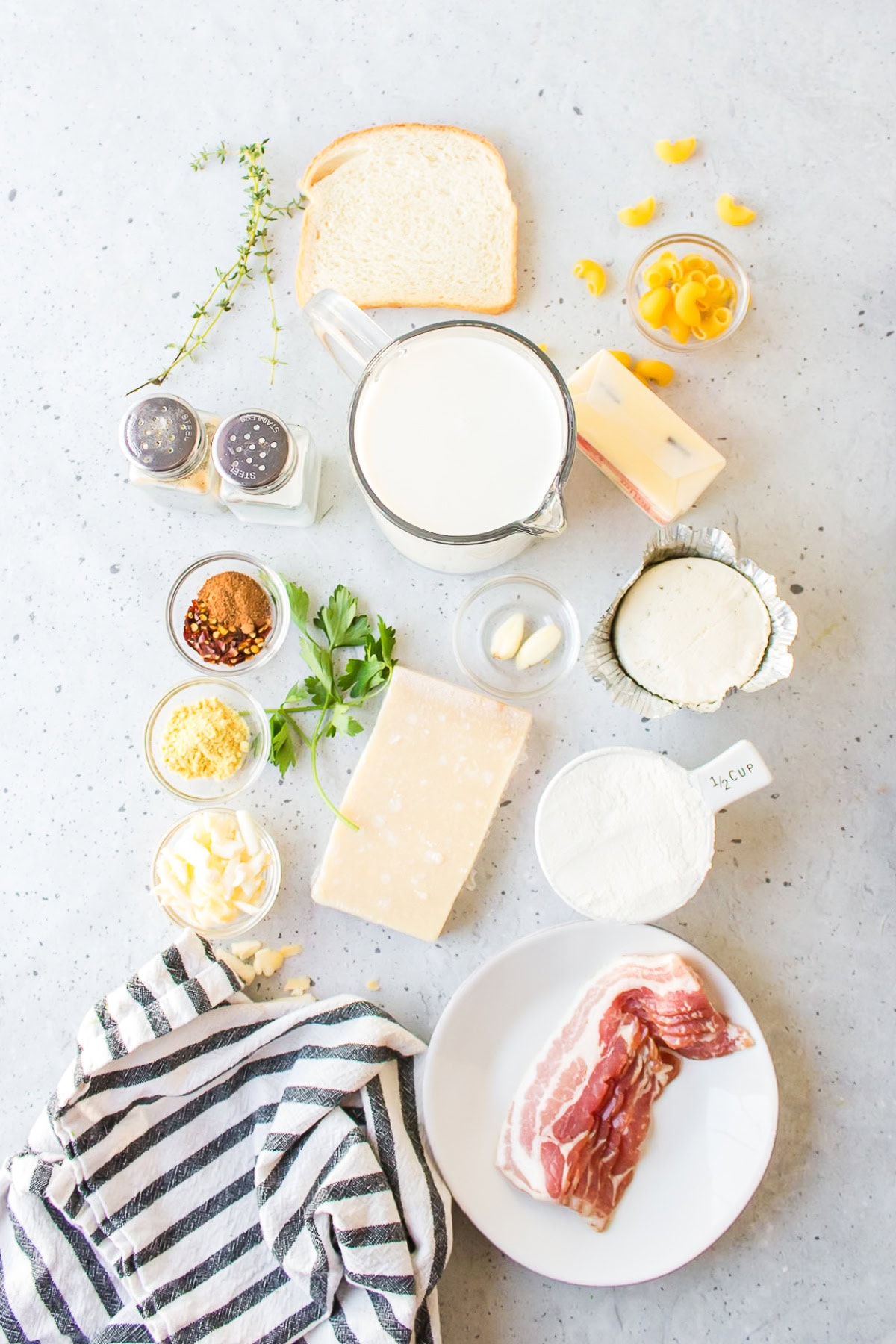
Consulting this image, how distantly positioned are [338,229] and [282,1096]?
45.2 inches

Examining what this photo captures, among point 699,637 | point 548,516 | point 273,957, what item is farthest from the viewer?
point 273,957

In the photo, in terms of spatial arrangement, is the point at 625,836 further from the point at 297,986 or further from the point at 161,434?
the point at 161,434

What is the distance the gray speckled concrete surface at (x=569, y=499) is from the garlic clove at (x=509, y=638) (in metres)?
0.07

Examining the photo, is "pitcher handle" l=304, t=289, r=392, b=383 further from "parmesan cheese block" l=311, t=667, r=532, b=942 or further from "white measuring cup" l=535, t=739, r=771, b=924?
"white measuring cup" l=535, t=739, r=771, b=924

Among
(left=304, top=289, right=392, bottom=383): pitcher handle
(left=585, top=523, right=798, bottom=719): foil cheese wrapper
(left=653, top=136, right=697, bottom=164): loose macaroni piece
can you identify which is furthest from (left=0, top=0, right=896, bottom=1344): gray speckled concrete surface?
(left=304, top=289, right=392, bottom=383): pitcher handle

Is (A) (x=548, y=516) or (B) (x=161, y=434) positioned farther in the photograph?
(B) (x=161, y=434)

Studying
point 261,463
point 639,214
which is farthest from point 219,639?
point 639,214

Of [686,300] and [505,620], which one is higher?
[686,300]

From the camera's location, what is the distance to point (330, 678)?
4.17 ft

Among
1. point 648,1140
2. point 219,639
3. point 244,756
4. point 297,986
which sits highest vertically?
point 219,639

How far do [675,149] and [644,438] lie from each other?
0.42 metres

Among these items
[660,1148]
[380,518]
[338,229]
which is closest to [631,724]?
[380,518]

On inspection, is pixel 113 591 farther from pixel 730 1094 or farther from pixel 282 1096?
pixel 730 1094

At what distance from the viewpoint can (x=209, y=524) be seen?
1335 mm
